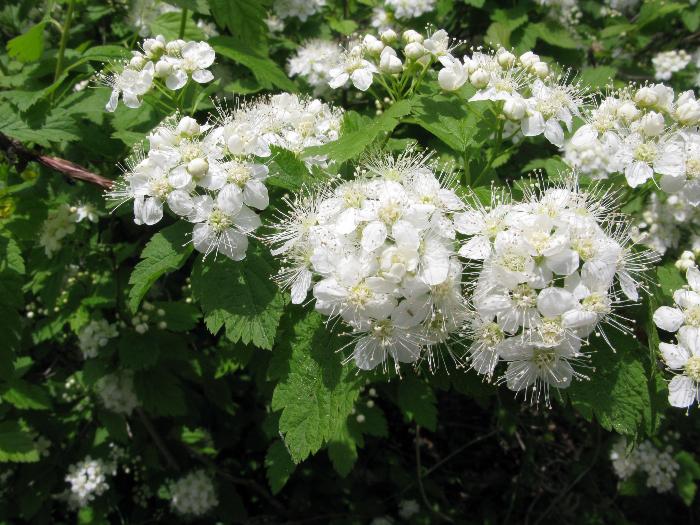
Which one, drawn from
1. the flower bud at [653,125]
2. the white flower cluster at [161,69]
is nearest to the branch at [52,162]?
the white flower cluster at [161,69]

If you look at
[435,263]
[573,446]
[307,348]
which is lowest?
[573,446]

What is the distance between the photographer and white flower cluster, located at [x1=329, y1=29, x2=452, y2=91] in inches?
83.5

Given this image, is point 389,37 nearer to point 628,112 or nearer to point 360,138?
point 360,138

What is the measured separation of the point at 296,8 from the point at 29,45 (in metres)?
1.65

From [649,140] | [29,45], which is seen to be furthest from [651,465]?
[29,45]

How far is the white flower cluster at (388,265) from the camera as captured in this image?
156 centimetres

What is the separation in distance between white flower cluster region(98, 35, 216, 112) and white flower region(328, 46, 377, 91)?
0.52 metres

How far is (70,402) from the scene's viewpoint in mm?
3805

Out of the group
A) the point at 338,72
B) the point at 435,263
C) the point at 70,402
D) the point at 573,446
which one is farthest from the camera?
the point at 573,446

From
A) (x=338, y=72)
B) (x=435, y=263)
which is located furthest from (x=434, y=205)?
(x=338, y=72)

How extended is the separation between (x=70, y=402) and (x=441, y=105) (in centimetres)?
320

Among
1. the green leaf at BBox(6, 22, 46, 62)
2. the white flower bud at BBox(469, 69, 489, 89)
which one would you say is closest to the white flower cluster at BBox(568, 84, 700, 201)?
the white flower bud at BBox(469, 69, 489, 89)

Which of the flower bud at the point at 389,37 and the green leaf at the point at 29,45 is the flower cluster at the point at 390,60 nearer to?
the flower bud at the point at 389,37

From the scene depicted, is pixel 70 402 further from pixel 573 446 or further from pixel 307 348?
pixel 573 446
